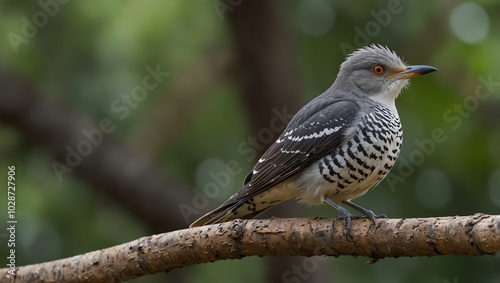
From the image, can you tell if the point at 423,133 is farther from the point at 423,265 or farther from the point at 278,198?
the point at 278,198

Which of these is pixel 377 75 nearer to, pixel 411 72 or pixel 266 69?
pixel 411 72

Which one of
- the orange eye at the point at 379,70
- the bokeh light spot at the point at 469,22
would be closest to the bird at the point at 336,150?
the orange eye at the point at 379,70

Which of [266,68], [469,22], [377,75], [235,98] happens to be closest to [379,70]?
[377,75]

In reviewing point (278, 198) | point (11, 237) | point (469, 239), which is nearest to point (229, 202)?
point (278, 198)

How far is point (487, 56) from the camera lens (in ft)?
23.5

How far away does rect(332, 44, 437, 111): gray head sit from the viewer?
226 inches

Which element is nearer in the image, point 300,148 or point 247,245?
point 247,245

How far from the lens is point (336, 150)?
5.24 metres

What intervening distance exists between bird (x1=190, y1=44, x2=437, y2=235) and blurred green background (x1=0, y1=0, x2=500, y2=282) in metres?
1.81

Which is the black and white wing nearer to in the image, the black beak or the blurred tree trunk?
the black beak

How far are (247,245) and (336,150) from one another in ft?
3.41

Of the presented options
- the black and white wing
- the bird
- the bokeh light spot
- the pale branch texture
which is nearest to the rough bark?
the bokeh light spot

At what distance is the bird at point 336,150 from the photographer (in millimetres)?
5148

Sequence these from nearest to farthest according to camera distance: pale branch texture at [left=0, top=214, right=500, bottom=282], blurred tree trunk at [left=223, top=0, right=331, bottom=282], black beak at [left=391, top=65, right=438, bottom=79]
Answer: pale branch texture at [left=0, top=214, right=500, bottom=282]
black beak at [left=391, top=65, right=438, bottom=79]
blurred tree trunk at [left=223, top=0, right=331, bottom=282]
